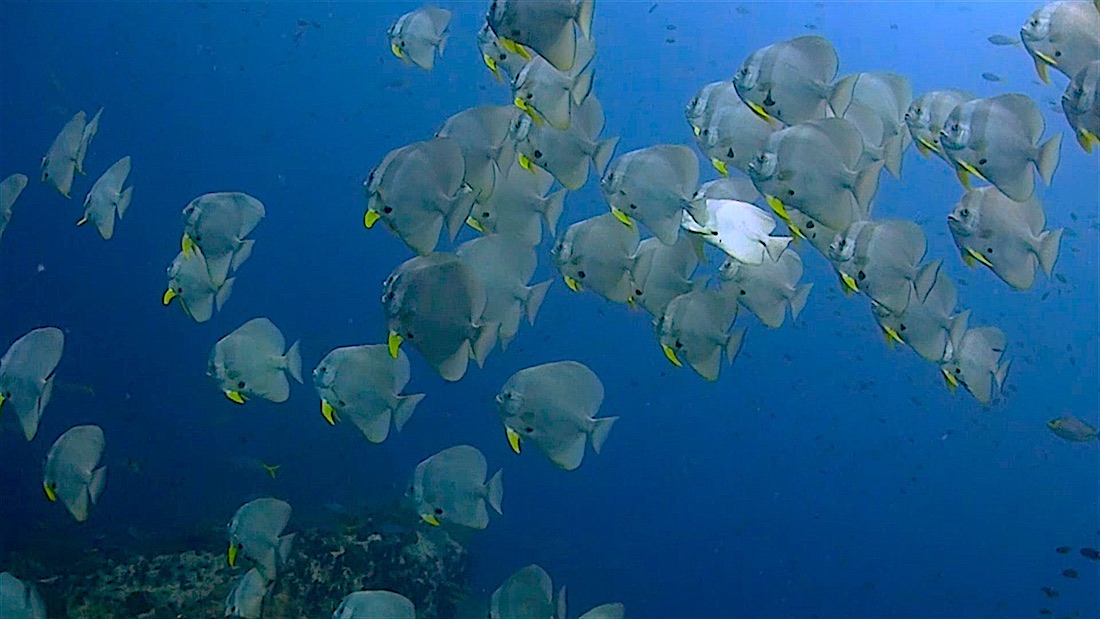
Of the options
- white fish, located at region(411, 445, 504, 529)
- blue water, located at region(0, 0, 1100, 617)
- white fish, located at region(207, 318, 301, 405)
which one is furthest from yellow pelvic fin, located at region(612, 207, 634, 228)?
blue water, located at region(0, 0, 1100, 617)

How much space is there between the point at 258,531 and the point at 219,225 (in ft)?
4.19

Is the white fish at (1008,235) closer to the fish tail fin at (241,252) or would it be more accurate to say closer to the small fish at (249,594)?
the fish tail fin at (241,252)

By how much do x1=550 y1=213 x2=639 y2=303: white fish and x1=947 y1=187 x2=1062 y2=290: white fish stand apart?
1.08 m

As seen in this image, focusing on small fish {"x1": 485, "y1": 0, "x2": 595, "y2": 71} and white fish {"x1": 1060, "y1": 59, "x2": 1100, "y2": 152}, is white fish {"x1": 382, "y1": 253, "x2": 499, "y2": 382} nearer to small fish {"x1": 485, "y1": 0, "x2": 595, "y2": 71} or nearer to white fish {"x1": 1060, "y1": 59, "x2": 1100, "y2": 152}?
small fish {"x1": 485, "y1": 0, "x2": 595, "y2": 71}

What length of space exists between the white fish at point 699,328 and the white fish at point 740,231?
26cm

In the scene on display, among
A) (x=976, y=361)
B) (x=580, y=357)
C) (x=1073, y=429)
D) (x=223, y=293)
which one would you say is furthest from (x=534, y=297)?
(x=580, y=357)

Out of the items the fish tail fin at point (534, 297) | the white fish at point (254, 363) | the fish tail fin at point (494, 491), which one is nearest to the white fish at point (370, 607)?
the fish tail fin at point (494, 491)

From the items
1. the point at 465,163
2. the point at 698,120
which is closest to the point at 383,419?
the point at 465,163

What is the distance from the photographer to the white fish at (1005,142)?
8.96 feet

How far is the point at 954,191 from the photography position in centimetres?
1148

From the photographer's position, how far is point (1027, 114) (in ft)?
9.00

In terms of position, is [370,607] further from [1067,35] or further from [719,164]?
[1067,35]

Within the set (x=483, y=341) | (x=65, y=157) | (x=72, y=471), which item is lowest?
(x=72, y=471)

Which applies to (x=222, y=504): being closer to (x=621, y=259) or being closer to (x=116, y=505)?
(x=116, y=505)
